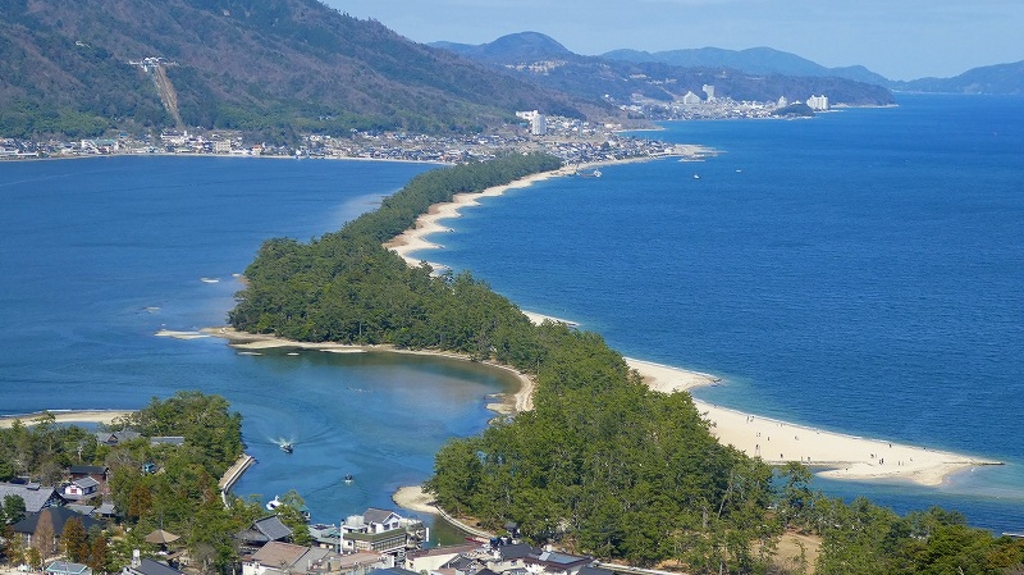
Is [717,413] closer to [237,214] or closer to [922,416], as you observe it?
[922,416]

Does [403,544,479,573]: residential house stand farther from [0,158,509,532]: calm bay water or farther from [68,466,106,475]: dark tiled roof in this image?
[68,466,106,475]: dark tiled roof

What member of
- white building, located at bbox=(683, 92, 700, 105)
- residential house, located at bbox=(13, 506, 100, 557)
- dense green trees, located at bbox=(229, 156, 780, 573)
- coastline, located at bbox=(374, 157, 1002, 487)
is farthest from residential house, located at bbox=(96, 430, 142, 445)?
white building, located at bbox=(683, 92, 700, 105)

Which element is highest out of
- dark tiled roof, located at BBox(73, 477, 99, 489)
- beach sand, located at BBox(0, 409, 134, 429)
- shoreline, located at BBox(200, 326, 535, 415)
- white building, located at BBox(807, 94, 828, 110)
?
dark tiled roof, located at BBox(73, 477, 99, 489)

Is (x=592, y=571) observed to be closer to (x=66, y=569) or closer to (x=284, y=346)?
(x=66, y=569)

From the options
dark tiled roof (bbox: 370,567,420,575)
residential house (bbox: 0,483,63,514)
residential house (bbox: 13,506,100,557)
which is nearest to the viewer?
dark tiled roof (bbox: 370,567,420,575)

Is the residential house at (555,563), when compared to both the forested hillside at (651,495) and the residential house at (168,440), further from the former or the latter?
the residential house at (168,440)

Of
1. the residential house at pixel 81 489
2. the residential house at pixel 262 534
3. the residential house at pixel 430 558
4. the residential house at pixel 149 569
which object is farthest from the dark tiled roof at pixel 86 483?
the residential house at pixel 430 558
